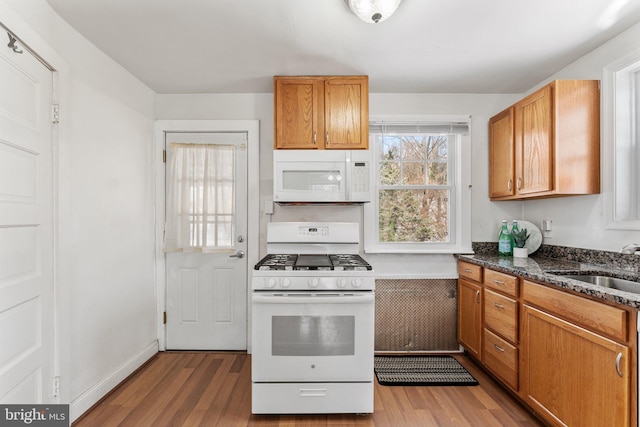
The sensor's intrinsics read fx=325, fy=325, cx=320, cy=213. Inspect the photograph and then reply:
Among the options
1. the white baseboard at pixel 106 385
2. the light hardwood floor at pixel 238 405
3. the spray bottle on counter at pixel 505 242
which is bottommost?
the light hardwood floor at pixel 238 405

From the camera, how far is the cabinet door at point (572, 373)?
4.49ft

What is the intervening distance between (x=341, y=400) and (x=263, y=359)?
523mm

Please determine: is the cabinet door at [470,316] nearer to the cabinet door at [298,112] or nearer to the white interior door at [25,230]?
the cabinet door at [298,112]

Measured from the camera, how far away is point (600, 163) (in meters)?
2.11

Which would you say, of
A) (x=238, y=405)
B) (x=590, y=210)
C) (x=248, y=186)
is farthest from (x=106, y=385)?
(x=590, y=210)

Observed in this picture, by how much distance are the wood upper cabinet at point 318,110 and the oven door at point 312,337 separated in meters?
1.20

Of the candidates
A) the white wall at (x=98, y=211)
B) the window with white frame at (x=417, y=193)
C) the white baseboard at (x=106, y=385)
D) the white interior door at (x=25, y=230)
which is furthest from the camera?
the window with white frame at (x=417, y=193)

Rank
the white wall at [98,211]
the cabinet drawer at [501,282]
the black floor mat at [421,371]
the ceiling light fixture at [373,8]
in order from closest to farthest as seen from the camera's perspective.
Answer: the ceiling light fixture at [373,8], the white wall at [98,211], the cabinet drawer at [501,282], the black floor mat at [421,371]

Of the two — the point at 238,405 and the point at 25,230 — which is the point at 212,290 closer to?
the point at 238,405

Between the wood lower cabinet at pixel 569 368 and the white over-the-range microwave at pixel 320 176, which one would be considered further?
the white over-the-range microwave at pixel 320 176

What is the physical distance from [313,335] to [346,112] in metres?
1.66
